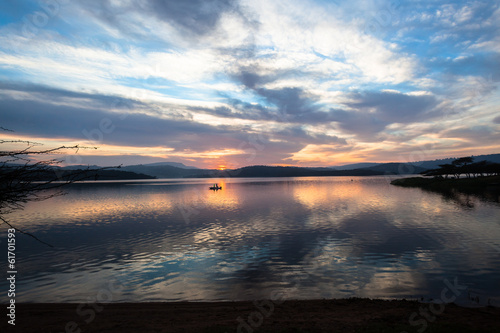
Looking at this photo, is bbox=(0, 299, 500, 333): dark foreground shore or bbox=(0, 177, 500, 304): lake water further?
bbox=(0, 177, 500, 304): lake water

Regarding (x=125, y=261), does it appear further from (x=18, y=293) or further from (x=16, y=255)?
(x=16, y=255)

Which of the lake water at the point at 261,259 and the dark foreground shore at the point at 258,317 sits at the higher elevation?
the dark foreground shore at the point at 258,317

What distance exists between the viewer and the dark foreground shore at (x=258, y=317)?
10.5 m

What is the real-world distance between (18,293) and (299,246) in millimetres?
20328

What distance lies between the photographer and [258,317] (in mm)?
11805

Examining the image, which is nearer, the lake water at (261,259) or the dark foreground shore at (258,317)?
the dark foreground shore at (258,317)

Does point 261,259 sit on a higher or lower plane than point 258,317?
lower

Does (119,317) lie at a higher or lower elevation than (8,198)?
lower

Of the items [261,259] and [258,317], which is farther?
[261,259]

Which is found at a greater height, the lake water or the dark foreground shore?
the dark foreground shore

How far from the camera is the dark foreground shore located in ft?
34.6

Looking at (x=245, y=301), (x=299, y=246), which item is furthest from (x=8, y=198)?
(x=299, y=246)

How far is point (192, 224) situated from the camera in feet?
124

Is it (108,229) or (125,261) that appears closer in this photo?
(125,261)
